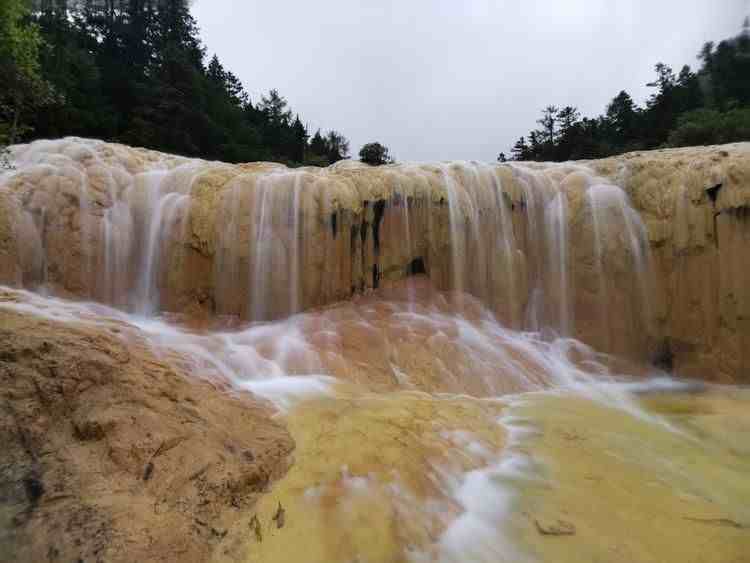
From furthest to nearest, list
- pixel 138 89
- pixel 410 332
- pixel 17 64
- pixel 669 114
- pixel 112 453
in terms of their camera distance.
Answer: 1. pixel 669 114
2. pixel 138 89
3. pixel 410 332
4. pixel 17 64
5. pixel 112 453

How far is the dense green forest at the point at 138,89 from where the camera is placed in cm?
1689

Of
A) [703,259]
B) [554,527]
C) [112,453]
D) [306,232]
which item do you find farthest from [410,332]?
[703,259]

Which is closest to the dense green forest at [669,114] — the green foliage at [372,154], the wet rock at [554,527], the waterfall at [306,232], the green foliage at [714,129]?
the green foliage at [714,129]

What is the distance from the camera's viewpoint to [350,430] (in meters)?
3.21

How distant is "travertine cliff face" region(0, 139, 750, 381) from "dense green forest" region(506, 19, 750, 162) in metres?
17.3

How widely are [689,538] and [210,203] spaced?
7.51m

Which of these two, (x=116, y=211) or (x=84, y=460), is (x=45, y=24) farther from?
(x=84, y=460)

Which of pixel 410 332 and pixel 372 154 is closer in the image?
pixel 410 332

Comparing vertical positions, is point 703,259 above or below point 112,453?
above

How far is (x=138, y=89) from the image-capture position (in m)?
21.1

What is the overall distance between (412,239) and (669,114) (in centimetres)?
2975

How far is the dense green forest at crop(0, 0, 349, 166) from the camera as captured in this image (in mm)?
16891

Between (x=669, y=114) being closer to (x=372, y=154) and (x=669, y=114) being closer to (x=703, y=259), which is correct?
(x=372, y=154)

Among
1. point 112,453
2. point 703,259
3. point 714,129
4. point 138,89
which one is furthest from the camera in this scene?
point 138,89
